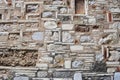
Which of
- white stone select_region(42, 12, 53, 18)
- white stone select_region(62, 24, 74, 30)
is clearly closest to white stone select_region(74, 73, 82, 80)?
white stone select_region(62, 24, 74, 30)

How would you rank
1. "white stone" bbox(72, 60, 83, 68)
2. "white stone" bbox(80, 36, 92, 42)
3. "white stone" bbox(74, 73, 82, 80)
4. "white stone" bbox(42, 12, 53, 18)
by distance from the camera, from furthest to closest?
"white stone" bbox(42, 12, 53, 18) → "white stone" bbox(80, 36, 92, 42) → "white stone" bbox(72, 60, 83, 68) → "white stone" bbox(74, 73, 82, 80)

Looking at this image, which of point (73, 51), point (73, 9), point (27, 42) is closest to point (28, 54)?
point (27, 42)

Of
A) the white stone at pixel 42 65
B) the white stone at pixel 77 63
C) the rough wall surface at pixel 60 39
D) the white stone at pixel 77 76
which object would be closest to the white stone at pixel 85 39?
the rough wall surface at pixel 60 39

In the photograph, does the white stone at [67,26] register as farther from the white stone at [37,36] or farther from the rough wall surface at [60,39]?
the white stone at [37,36]

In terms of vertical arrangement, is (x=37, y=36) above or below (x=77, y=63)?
above

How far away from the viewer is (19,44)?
516 cm

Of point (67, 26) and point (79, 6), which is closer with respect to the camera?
point (67, 26)

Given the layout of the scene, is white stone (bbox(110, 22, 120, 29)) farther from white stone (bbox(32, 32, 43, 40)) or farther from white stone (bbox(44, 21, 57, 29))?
white stone (bbox(32, 32, 43, 40))

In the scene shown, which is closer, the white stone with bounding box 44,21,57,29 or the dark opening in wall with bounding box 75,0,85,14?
the white stone with bounding box 44,21,57,29

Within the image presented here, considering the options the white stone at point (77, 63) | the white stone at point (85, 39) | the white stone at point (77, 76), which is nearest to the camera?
the white stone at point (77, 76)

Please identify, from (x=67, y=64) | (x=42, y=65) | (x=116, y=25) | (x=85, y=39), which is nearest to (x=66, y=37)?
(x=85, y=39)

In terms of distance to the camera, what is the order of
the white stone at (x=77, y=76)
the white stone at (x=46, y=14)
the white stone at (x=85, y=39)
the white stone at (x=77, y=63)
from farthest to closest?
the white stone at (x=46, y=14), the white stone at (x=85, y=39), the white stone at (x=77, y=63), the white stone at (x=77, y=76)

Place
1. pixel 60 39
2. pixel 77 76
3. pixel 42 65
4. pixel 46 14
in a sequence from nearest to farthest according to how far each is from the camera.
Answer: pixel 77 76 < pixel 42 65 < pixel 60 39 < pixel 46 14

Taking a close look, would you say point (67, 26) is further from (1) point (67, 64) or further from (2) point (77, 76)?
(2) point (77, 76)
